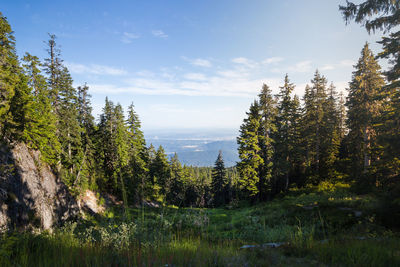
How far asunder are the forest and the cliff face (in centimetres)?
123

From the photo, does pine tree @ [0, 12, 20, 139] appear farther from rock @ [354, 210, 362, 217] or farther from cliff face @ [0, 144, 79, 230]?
rock @ [354, 210, 362, 217]

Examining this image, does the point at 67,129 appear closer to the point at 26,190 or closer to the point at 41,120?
the point at 41,120

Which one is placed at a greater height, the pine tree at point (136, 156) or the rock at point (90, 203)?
the pine tree at point (136, 156)

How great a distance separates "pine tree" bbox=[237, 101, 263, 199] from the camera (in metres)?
23.7

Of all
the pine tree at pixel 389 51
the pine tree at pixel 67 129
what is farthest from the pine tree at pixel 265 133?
the pine tree at pixel 67 129

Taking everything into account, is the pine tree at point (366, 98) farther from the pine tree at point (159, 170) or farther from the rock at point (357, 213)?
the pine tree at point (159, 170)

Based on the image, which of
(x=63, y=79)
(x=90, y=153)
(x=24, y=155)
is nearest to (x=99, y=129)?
(x=90, y=153)

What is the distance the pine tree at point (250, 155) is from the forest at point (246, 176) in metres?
0.15

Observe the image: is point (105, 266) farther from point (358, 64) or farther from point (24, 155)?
point (358, 64)

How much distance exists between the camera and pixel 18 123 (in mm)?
13750

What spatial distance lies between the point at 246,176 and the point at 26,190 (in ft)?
74.2

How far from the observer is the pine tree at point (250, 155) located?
2372 centimetres

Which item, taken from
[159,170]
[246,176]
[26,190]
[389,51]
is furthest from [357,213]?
[159,170]

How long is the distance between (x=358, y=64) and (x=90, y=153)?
3883 cm
